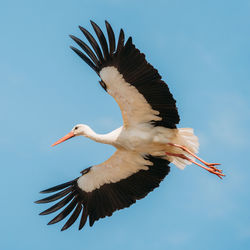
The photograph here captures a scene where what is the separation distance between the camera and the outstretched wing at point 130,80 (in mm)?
10422

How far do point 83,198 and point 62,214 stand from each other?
56 centimetres

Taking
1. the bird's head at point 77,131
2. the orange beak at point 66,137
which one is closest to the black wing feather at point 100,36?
the bird's head at point 77,131

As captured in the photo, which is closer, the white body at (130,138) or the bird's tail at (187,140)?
the white body at (130,138)

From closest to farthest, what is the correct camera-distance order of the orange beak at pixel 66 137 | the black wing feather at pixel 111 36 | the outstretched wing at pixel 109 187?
the black wing feather at pixel 111 36, the outstretched wing at pixel 109 187, the orange beak at pixel 66 137

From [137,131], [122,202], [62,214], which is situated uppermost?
[137,131]

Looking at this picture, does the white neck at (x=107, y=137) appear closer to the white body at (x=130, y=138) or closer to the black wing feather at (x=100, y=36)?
the white body at (x=130, y=138)

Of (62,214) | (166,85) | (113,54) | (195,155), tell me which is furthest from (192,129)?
(62,214)

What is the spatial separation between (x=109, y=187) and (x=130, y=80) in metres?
2.74

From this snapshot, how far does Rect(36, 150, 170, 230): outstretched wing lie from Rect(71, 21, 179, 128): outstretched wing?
1069 millimetres

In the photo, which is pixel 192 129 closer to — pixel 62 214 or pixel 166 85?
pixel 166 85

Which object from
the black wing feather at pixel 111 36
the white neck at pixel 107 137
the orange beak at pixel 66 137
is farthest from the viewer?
the orange beak at pixel 66 137

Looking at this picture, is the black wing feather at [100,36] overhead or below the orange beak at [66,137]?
overhead

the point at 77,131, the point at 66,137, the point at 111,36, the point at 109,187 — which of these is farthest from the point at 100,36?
the point at 109,187

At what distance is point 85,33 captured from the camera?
10602 millimetres
